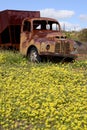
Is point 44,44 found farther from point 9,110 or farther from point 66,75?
point 9,110

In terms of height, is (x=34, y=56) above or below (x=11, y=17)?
below

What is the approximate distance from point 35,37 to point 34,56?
92 cm

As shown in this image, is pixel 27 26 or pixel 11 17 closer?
pixel 27 26

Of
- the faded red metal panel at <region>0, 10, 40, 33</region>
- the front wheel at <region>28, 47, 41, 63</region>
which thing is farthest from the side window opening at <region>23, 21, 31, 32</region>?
Answer: the faded red metal panel at <region>0, 10, 40, 33</region>

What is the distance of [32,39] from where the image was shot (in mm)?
18078

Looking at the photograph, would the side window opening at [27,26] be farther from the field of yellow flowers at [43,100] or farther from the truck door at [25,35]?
the field of yellow flowers at [43,100]

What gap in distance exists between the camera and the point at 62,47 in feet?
56.7

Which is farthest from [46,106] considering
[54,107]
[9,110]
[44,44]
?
[44,44]

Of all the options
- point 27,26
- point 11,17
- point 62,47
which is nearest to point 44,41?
point 62,47

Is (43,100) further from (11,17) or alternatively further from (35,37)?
(11,17)

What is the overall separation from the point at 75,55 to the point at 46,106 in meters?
8.75

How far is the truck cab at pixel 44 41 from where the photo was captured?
56.6 ft

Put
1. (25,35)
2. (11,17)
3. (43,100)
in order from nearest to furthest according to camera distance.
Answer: (43,100) < (25,35) < (11,17)

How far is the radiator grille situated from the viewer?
1723cm
